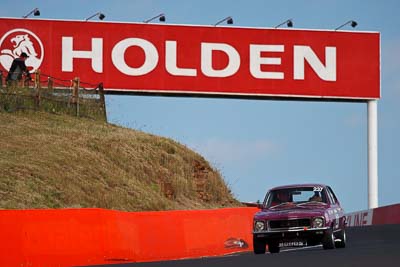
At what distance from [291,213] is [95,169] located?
1876cm

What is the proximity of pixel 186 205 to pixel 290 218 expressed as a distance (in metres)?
20.5

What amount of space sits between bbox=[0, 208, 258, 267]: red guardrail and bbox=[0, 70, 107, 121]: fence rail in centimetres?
2112

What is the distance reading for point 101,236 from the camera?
791 inches

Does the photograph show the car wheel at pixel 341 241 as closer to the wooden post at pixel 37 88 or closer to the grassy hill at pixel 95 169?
the grassy hill at pixel 95 169

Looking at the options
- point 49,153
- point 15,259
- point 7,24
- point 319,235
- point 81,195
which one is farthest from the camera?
point 7,24

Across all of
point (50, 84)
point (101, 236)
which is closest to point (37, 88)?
point (50, 84)

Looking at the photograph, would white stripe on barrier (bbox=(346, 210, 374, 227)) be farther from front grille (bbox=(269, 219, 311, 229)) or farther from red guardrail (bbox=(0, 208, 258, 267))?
front grille (bbox=(269, 219, 311, 229))

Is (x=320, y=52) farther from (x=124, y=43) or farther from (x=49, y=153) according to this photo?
(x=49, y=153)

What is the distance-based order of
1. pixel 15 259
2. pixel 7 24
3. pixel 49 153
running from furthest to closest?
1. pixel 7 24
2. pixel 49 153
3. pixel 15 259

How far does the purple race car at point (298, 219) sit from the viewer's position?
2217 cm

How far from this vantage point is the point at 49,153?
39406 mm

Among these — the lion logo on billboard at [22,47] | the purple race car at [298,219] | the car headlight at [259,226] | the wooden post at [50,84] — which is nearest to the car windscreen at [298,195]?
the purple race car at [298,219]

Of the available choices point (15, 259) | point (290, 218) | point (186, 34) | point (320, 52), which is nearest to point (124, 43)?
point (186, 34)

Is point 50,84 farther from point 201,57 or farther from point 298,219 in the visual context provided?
point 298,219
